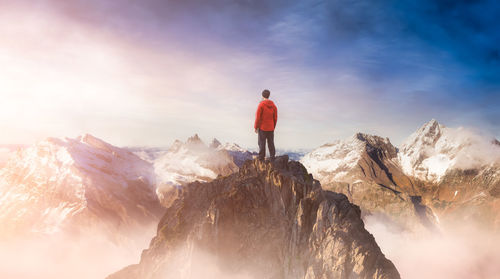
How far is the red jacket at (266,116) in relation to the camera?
1289 inches

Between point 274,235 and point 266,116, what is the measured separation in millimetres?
13972

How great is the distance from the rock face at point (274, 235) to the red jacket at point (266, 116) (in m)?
6.86

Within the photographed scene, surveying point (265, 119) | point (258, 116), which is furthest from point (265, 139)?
point (258, 116)

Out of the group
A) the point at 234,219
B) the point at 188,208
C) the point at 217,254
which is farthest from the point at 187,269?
the point at 188,208

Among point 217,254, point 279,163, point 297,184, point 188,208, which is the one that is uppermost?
point 279,163

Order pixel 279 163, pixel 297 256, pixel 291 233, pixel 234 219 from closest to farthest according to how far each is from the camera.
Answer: pixel 297 256, pixel 291 233, pixel 234 219, pixel 279 163

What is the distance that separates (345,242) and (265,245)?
31.1 feet

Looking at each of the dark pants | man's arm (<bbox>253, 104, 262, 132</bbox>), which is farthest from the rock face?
man's arm (<bbox>253, 104, 262, 132</bbox>)

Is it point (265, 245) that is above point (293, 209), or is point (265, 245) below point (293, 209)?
below

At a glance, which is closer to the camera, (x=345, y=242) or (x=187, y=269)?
(x=345, y=242)

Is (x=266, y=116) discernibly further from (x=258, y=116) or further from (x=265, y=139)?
(x=265, y=139)

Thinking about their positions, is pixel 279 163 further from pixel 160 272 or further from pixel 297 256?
pixel 160 272

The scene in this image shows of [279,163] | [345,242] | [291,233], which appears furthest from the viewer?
[279,163]

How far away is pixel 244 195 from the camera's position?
36.8m
